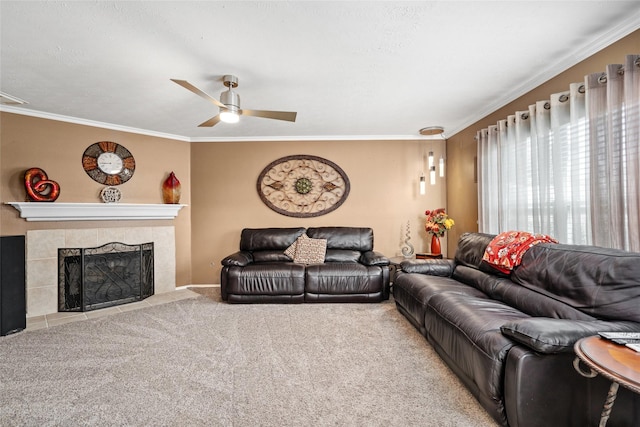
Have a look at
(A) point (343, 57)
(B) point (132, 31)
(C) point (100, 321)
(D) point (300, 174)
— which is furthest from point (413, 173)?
(C) point (100, 321)

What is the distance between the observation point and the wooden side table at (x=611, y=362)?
42.4 inches

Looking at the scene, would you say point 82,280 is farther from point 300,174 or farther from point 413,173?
point 413,173

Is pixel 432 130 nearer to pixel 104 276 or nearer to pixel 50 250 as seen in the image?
pixel 104 276

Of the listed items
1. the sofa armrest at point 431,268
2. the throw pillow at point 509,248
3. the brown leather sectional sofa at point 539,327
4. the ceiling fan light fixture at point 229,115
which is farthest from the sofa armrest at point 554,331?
the ceiling fan light fixture at point 229,115

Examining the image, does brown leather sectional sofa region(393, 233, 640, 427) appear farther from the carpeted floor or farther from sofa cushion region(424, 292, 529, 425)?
the carpeted floor

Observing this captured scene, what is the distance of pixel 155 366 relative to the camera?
2256 millimetres

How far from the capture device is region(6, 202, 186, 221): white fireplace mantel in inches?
137

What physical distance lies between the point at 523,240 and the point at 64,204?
5.00 metres

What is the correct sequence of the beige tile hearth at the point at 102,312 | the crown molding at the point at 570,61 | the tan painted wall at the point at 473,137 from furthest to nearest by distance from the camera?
the beige tile hearth at the point at 102,312, the tan painted wall at the point at 473,137, the crown molding at the point at 570,61

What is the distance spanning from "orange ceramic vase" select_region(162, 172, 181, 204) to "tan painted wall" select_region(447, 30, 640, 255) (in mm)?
4276

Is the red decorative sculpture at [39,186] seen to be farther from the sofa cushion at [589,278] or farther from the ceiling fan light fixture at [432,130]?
the sofa cushion at [589,278]

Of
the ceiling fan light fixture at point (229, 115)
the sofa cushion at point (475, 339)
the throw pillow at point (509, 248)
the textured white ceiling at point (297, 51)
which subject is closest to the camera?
the sofa cushion at point (475, 339)

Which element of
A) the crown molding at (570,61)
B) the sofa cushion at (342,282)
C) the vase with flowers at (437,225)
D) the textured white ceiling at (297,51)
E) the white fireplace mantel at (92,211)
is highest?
the textured white ceiling at (297,51)

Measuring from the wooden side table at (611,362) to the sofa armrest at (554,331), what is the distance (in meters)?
0.07
